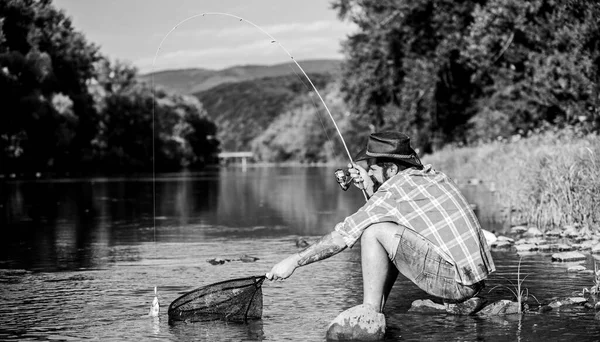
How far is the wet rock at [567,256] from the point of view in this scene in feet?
40.1

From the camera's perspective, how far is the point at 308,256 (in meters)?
7.61

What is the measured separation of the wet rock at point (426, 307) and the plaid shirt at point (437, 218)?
0.91 m

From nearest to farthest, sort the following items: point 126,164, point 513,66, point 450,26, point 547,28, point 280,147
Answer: point 547,28, point 513,66, point 450,26, point 126,164, point 280,147

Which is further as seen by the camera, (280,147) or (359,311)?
(280,147)

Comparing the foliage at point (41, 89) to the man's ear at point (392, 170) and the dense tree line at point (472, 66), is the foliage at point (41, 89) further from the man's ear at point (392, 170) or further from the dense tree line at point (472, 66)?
the man's ear at point (392, 170)

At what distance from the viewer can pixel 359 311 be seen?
24.7 ft

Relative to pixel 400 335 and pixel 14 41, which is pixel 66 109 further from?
pixel 400 335

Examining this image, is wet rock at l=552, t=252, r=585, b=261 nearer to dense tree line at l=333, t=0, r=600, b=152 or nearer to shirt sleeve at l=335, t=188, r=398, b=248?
shirt sleeve at l=335, t=188, r=398, b=248

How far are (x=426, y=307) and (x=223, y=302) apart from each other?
1761 mm

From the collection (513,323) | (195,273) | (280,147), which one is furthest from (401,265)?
(280,147)

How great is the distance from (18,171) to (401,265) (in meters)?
58.8

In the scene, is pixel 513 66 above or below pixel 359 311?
above

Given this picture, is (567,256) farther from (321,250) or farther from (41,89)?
(41,89)

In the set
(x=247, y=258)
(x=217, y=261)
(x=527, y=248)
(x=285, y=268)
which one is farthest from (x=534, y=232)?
(x=285, y=268)
